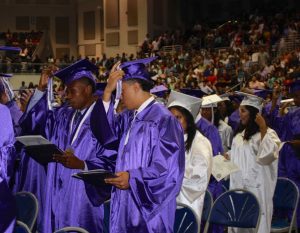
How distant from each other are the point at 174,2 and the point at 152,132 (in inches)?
1114

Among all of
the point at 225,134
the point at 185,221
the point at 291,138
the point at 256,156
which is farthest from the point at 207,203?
the point at 225,134

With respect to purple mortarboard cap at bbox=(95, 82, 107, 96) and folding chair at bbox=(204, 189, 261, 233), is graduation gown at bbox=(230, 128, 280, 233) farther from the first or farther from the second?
purple mortarboard cap at bbox=(95, 82, 107, 96)

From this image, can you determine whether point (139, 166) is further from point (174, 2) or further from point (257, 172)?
point (174, 2)

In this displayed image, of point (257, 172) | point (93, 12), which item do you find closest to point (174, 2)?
point (93, 12)

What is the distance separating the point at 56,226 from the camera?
4.43 meters

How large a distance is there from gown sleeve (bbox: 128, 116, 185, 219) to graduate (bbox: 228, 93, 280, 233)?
7.99 feet

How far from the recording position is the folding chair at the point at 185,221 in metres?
3.83

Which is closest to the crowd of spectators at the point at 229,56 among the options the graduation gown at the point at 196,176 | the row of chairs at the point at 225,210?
the row of chairs at the point at 225,210

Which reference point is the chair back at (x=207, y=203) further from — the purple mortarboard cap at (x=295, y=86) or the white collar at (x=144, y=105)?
the purple mortarboard cap at (x=295, y=86)

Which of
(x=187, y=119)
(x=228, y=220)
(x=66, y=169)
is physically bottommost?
(x=228, y=220)

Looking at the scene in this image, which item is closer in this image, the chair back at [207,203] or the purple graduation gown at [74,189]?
the purple graduation gown at [74,189]

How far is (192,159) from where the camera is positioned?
15.6 ft

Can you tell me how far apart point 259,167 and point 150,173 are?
280cm

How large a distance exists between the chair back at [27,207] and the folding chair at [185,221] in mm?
975
